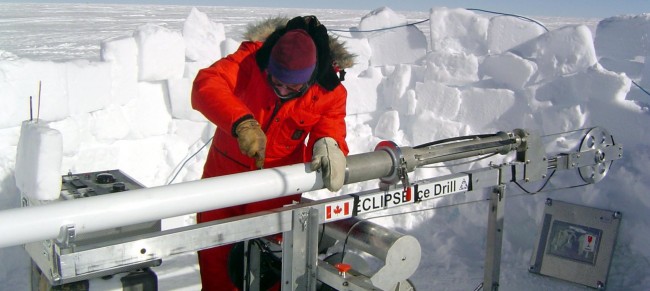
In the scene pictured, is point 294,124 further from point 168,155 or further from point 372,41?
point 372,41

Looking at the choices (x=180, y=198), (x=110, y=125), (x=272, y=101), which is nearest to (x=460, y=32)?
(x=110, y=125)

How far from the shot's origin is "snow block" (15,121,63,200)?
2070 millimetres

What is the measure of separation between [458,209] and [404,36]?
1944 millimetres

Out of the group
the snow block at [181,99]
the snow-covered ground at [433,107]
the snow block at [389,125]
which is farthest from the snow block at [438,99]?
the snow block at [181,99]

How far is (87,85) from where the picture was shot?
4.60 metres

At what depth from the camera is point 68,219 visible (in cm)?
178

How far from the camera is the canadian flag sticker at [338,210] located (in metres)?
2.26

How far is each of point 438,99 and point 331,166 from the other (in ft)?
11.2

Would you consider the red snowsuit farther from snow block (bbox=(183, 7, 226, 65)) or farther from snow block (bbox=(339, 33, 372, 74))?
snow block (bbox=(339, 33, 372, 74))

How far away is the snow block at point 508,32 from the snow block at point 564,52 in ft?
0.57

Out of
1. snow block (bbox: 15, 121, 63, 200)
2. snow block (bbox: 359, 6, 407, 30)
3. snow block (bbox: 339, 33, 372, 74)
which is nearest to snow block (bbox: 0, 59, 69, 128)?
snow block (bbox: 15, 121, 63, 200)

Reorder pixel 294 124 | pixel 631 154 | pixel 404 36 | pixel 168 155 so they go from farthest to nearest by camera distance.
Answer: pixel 404 36 → pixel 168 155 → pixel 631 154 → pixel 294 124

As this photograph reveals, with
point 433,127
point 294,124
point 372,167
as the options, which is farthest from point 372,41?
point 372,167

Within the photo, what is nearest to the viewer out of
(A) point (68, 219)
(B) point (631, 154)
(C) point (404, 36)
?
(A) point (68, 219)
